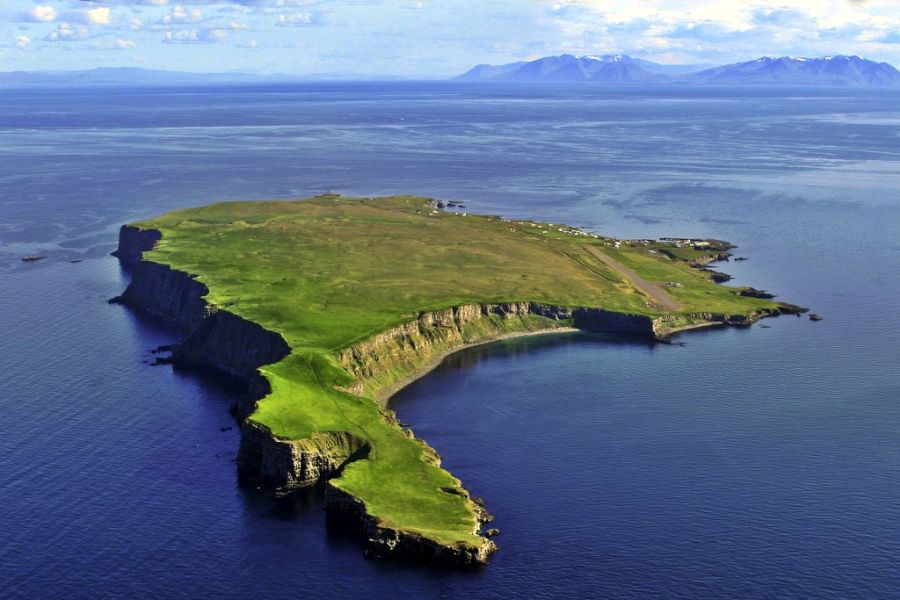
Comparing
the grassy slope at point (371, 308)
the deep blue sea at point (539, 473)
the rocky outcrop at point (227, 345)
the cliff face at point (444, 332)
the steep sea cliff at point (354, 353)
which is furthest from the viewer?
the rocky outcrop at point (227, 345)

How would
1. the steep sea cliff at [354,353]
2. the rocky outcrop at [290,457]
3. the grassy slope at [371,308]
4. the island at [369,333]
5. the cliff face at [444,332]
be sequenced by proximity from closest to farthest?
the steep sea cliff at [354,353]
the island at [369,333]
the grassy slope at [371,308]
the rocky outcrop at [290,457]
the cliff face at [444,332]

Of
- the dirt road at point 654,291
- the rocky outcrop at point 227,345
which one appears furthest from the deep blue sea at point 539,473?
the dirt road at point 654,291

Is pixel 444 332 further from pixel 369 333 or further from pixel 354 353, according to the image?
pixel 354 353

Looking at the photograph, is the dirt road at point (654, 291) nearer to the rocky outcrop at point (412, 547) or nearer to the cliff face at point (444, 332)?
the cliff face at point (444, 332)

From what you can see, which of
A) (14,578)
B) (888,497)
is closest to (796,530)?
(888,497)

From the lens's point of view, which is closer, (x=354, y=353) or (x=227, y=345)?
(x=354, y=353)

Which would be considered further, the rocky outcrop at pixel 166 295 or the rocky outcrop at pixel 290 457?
the rocky outcrop at pixel 166 295

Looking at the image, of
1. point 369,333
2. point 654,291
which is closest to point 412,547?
point 369,333

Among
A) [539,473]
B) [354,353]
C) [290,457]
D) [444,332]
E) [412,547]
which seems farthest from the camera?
[444,332]
